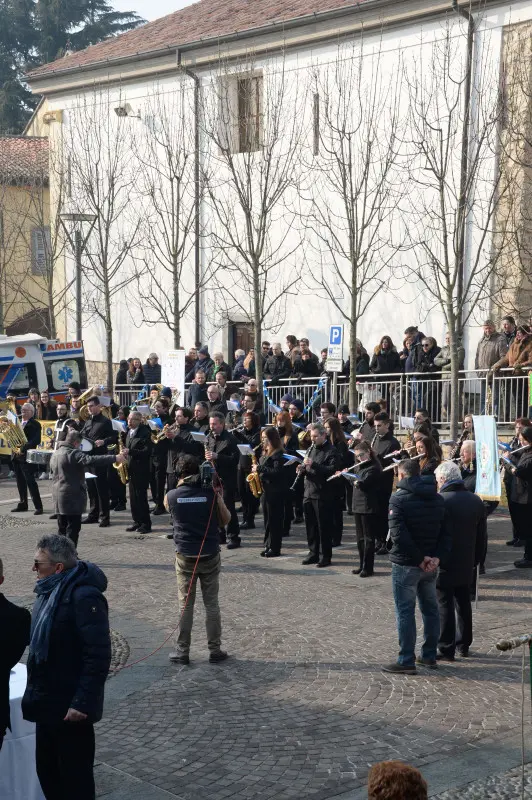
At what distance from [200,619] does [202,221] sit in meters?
19.1

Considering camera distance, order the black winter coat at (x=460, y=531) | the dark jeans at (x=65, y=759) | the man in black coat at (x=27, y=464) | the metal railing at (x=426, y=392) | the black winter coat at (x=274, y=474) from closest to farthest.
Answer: the dark jeans at (x=65, y=759), the black winter coat at (x=460, y=531), the black winter coat at (x=274, y=474), the man in black coat at (x=27, y=464), the metal railing at (x=426, y=392)

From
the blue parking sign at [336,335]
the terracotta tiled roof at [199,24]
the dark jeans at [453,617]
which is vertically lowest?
the dark jeans at [453,617]

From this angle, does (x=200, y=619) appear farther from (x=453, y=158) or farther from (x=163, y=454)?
(x=453, y=158)

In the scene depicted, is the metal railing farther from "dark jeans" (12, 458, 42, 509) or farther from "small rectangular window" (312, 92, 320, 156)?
"small rectangular window" (312, 92, 320, 156)

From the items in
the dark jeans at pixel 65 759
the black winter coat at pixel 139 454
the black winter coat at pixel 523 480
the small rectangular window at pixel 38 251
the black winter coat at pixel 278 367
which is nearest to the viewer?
the dark jeans at pixel 65 759

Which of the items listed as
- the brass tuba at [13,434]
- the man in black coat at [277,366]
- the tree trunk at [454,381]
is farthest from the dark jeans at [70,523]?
the man in black coat at [277,366]

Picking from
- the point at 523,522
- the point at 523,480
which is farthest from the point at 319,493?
the point at 523,522

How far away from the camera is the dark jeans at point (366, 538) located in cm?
1266

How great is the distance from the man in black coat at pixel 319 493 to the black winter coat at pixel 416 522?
416cm

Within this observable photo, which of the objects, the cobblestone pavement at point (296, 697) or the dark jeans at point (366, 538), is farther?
the dark jeans at point (366, 538)

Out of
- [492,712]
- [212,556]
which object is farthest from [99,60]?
[492,712]

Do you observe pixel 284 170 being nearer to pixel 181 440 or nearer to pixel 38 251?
pixel 181 440

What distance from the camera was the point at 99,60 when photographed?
31.1 metres

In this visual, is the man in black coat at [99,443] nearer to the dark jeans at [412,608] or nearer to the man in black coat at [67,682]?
the dark jeans at [412,608]
